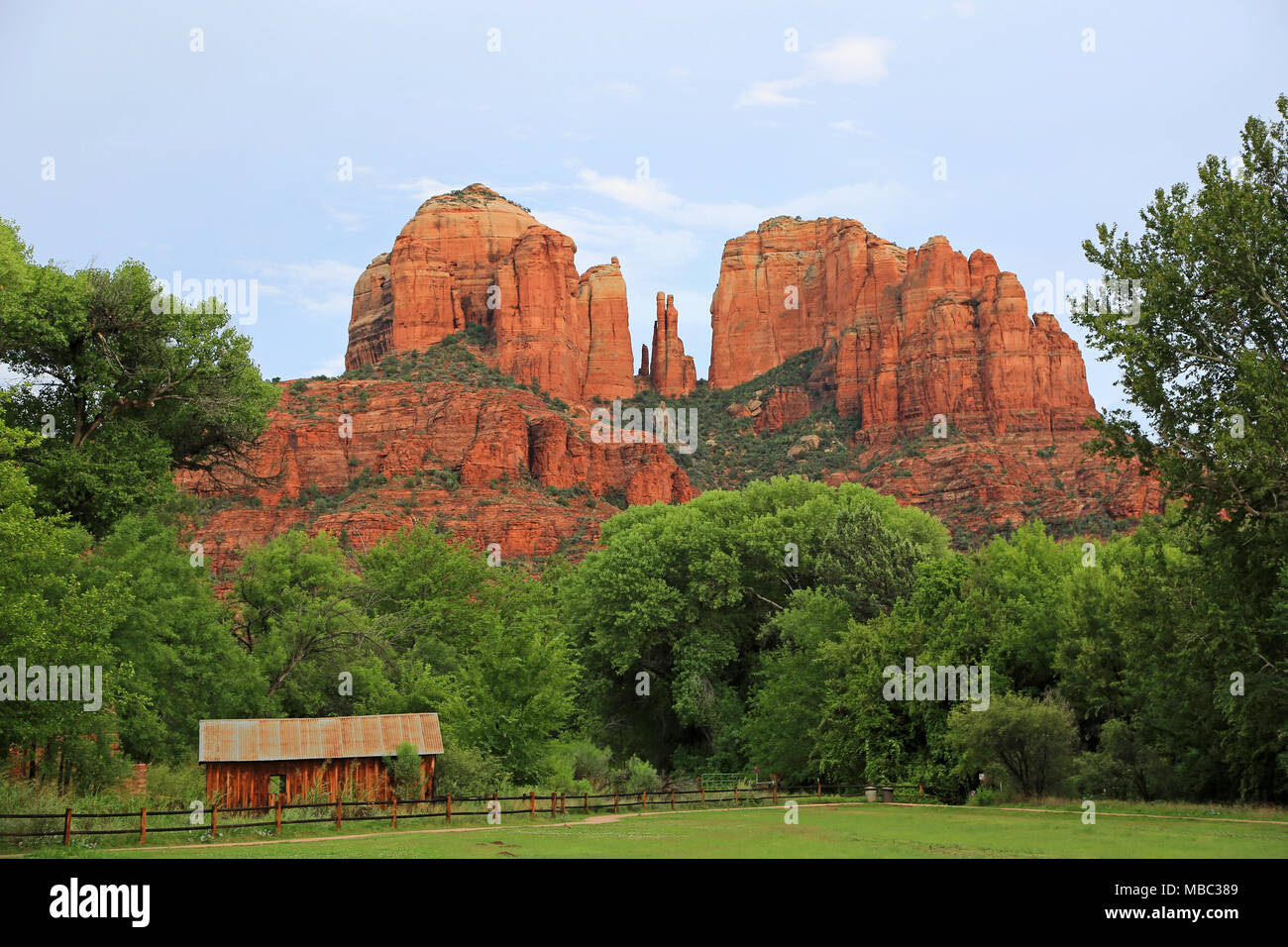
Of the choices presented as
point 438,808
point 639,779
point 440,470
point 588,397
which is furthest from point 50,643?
point 588,397

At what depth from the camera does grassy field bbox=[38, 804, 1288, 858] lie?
20391mm

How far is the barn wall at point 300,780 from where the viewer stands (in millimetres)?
31406

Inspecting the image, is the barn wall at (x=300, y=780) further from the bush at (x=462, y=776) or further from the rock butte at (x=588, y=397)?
the rock butte at (x=588, y=397)

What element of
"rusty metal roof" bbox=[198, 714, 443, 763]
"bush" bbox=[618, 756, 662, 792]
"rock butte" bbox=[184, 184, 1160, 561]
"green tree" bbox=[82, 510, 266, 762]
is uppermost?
"rock butte" bbox=[184, 184, 1160, 561]

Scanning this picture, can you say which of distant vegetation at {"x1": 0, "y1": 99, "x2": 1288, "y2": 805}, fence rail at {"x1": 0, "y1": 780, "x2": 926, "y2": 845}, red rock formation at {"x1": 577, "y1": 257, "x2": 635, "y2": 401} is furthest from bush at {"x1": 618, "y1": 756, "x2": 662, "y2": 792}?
red rock formation at {"x1": 577, "y1": 257, "x2": 635, "y2": 401}

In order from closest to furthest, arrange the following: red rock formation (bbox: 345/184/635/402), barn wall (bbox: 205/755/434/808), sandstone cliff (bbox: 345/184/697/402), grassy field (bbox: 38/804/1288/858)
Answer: grassy field (bbox: 38/804/1288/858)
barn wall (bbox: 205/755/434/808)
sandstone cliff (bbox: 345/184/697/402)
red rock formation (bbox: 345/184/635/402)

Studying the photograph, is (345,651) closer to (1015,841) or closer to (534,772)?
(534,772)

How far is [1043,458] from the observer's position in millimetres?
148875

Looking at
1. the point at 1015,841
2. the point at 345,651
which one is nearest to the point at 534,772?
the point at 345,651

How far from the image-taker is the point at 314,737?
32844 mm

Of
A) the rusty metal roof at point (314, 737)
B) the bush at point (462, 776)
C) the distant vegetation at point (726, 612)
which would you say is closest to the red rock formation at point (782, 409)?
the distant vegetation at point (726, 612)

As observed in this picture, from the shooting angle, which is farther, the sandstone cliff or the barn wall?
the sandstone cliff

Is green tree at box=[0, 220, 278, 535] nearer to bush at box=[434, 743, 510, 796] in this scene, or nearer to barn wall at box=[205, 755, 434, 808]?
barn wall at box=[205, 755, 434, 808]

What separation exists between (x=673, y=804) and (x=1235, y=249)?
2349cm
